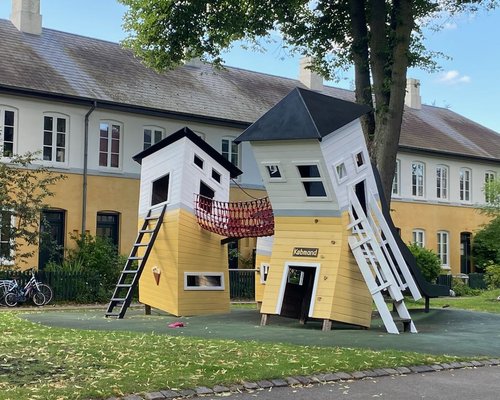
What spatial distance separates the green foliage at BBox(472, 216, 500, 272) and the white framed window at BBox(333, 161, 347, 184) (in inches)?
1079

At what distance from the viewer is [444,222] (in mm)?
42500

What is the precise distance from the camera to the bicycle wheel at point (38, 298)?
24.3 m

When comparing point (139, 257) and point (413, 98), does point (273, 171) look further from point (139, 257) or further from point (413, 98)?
point (413, 98)

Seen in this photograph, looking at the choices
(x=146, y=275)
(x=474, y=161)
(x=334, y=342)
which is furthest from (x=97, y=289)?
(x=474, y=161)

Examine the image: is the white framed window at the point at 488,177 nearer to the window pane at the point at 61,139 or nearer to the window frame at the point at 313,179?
the window pane at the point at 61,139

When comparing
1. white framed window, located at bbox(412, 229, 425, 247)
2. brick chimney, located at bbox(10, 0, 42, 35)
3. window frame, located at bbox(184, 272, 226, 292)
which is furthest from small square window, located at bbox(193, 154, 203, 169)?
white framed window, located at bbox(412, 229, 425, 247)

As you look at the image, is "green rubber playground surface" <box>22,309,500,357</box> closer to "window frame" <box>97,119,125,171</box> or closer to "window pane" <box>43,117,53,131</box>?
"window frame" <box>97,119,125,171</box>

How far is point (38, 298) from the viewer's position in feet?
79.8

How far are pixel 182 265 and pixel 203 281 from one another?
3.61 feet

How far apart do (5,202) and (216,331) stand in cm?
709

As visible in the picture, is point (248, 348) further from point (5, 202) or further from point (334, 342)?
point (5, 202)

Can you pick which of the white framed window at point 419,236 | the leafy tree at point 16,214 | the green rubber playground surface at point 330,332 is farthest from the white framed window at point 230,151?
the green rubber playground surface at point 330,332

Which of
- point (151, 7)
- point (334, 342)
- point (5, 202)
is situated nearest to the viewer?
point (334, 342)

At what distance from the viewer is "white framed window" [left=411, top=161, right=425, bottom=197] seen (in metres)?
41.1
